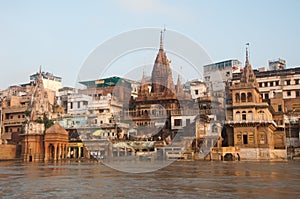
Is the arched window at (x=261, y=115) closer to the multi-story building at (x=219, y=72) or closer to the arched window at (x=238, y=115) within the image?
the arched window at (x=238, y=115)

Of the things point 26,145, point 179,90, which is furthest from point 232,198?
point 179,90

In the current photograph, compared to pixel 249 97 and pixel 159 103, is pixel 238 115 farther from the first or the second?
pixel 159 103

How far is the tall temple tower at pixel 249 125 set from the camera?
50.4m

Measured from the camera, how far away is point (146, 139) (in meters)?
55.6

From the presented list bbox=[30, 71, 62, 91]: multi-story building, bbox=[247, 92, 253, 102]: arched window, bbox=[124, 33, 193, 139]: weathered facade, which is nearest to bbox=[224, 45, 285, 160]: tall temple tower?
bbox=[247, 92, 253, 102]: arched window

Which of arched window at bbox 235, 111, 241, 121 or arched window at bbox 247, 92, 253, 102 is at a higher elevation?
arched window at bbox 247, 92, 253, 102

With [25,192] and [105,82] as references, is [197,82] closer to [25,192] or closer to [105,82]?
[105,82]

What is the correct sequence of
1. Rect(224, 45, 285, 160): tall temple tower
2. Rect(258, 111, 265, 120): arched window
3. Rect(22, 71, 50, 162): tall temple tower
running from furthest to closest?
Rect(22, 71, 50, 162): tall temple tower → Rect(258, 111, 265, 120): arched window → Rect(224, 45, 285, 160): tall temple tower

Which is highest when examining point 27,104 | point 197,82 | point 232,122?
point 197,82

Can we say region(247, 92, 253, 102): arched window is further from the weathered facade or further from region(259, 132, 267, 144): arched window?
the weathered facade

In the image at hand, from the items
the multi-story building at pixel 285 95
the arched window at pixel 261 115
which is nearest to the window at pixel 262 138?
the arched window at pixel 261 115

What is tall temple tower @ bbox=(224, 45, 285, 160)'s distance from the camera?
50438 millimetres

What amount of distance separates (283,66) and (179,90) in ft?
76.7

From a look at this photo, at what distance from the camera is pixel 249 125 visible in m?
51.5
